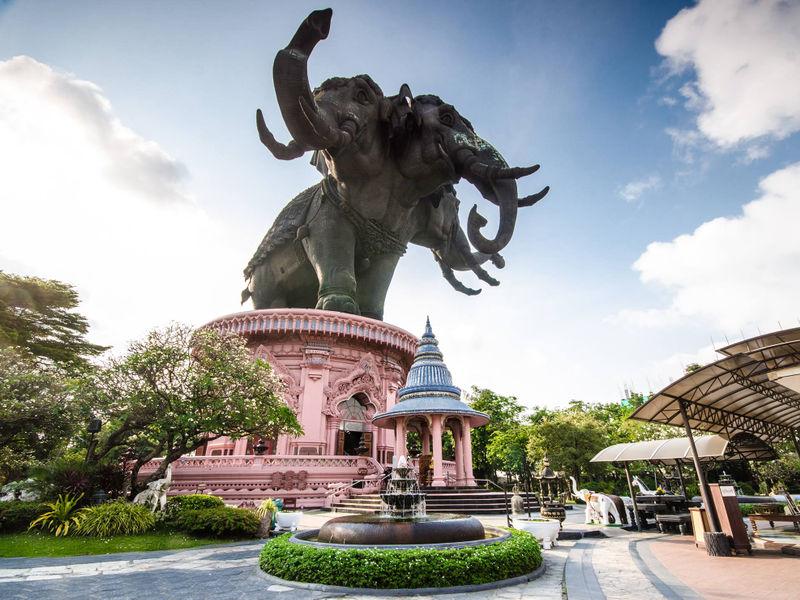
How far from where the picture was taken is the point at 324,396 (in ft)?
74.3

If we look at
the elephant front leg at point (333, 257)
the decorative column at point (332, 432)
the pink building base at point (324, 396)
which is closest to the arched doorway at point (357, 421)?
the pink building base at point (324, 396)

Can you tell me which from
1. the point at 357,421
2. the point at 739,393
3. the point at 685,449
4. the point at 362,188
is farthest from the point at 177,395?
the point at 685,449

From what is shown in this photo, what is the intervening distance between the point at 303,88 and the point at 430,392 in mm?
11959

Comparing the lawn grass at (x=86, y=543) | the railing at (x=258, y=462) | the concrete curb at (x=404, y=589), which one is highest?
the railing at (x=258, y=462)

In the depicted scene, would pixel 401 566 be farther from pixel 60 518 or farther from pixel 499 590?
pixel 60 518

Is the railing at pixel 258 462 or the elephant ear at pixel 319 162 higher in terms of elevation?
the elephant ear at pixel 319 162

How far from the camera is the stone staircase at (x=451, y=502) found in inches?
617

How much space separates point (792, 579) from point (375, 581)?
19.5ft

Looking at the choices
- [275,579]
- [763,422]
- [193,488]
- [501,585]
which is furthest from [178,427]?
[763,422]

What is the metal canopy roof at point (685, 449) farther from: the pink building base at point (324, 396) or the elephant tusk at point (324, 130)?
the elephant tusk at point (324, 130)

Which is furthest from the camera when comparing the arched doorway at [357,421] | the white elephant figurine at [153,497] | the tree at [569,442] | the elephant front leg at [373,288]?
the tree at [569,442]

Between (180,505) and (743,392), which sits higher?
(743,392)

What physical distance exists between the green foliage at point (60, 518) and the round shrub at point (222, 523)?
2.51 metres

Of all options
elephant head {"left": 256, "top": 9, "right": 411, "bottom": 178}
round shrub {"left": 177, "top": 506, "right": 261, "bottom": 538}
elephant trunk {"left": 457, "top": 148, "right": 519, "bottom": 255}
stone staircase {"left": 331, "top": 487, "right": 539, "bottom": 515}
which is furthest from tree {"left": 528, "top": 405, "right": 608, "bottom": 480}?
round shrub {"left": 177, "top": 506, "right": 261, "bottom": 538}
